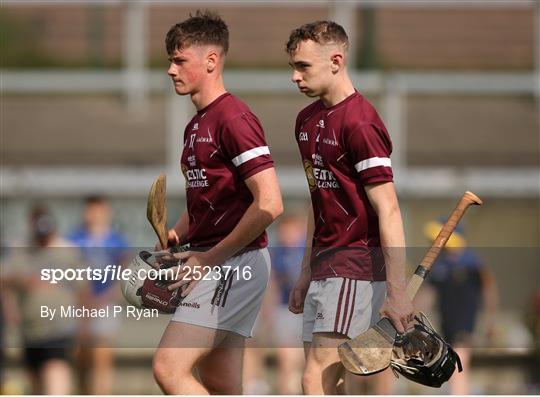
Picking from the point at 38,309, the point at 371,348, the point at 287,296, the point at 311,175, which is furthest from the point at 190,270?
the point at 287,296

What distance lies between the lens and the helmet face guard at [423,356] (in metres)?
5.38

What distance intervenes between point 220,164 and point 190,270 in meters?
0.50

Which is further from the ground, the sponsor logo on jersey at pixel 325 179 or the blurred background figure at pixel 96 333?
the sponsor logo on jersey at pixel 325 179

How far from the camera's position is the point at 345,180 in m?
5.47

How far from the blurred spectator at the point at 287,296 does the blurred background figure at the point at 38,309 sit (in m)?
1.54

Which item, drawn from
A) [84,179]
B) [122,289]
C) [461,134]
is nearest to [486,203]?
[461,134]

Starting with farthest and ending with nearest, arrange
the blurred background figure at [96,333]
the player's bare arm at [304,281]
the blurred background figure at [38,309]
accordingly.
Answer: the blurred background figure at [96,333] < the blurred background figure at [38,309] < the player's bare arm at [304,281]

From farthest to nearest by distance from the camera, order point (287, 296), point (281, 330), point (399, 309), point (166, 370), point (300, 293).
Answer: point (287, 296)
point (281, 330)
point (300, 293)
point (166, 370)
point (399, 309)

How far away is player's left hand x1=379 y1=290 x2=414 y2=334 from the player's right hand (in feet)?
1.96

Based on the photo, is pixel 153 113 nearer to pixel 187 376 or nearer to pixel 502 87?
pixel 502 87

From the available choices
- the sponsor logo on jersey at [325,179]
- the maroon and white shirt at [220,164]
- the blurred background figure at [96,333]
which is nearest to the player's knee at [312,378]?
the maroon and white shirt at [220,164]

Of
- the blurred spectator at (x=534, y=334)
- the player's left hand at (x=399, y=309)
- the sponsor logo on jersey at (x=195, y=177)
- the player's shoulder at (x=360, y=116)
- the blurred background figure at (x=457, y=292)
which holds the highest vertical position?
the player's shoulder at (x=360, y=116)

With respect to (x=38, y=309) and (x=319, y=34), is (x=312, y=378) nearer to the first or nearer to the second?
(x=319, y=34)

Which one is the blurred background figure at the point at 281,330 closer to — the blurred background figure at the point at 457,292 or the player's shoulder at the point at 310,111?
the blurred background figure at the point at 457,292
